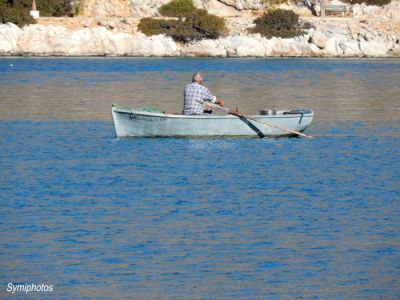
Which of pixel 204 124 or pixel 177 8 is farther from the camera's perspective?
pixel 177 8

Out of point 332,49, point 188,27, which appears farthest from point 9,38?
point 332,49

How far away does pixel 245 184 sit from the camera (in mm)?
20078

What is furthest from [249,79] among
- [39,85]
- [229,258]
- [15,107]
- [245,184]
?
[229,258]

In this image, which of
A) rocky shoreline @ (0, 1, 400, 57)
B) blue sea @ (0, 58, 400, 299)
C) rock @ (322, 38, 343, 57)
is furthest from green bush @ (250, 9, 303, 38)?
blue sea @ (0, 58, 400, 299)

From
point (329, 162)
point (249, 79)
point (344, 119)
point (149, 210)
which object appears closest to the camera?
point (149, 210)

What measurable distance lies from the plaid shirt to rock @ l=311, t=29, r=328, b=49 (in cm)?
5168

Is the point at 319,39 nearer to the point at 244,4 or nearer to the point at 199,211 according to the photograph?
the point at 244,4

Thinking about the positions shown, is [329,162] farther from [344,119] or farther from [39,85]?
[39,85]

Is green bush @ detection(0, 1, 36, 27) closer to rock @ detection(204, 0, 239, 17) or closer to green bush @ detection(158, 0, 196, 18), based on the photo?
green bush @ detection(158, 0, 196, 18)

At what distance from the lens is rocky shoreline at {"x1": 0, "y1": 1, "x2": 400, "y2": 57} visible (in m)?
74.5

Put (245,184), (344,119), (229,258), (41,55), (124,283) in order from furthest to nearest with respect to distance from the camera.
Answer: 1. (41,55)
2. (344,119)
3. (245,184)
4. (229,258)
5. (124,283)

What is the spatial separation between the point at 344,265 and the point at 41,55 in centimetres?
6263

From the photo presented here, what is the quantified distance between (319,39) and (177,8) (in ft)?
39.9

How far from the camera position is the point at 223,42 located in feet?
251
